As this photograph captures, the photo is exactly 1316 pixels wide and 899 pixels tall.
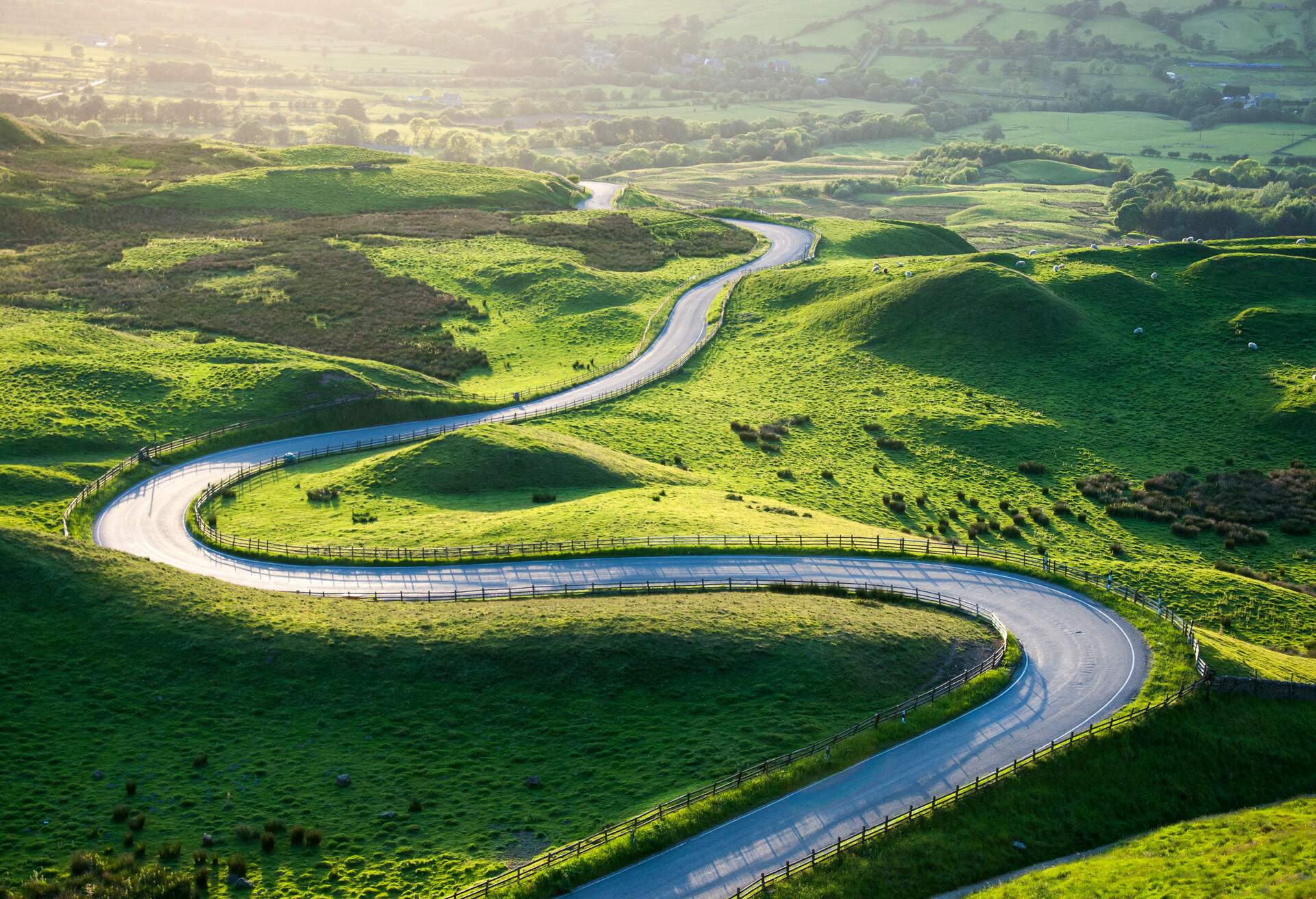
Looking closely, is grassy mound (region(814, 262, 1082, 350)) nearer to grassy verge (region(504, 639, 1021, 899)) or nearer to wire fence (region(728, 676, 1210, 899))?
grassy verge (region(504, 639, 1021, 899))

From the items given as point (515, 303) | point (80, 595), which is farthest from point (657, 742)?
point (515, 303)

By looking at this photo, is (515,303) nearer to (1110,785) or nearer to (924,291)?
(924,291)

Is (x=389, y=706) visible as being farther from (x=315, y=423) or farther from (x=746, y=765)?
(x=315, y=423)

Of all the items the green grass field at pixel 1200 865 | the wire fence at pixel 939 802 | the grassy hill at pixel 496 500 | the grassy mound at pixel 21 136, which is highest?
the grassy mound at pixel 21 136

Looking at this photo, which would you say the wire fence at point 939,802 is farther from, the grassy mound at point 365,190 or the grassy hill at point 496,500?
the grassy mound at point 365,190

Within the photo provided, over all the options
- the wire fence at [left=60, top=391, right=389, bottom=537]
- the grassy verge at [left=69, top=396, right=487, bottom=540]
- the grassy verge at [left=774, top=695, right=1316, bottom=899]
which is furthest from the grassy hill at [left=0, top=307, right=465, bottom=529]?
the grassy verge at [left=774, top=695, right=1316, bottom=899]

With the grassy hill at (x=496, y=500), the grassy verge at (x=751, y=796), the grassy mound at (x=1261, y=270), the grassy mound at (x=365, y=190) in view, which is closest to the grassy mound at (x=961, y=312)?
the grassy mound at (x=1261, y=270)
